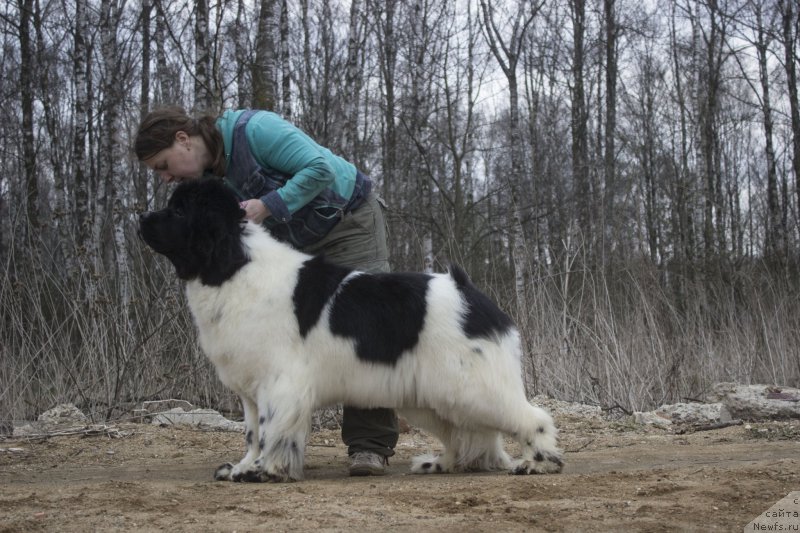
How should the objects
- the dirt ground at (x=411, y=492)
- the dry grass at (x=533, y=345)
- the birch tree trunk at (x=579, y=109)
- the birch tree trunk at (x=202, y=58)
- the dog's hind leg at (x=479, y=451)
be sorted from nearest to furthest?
1. the dirt ground at (x=411, y=492)
2. the dog's hind leg at (x=479, y=451)
3. the dry grass at (x=533, y=345)
4. the birch tree trunk at (x=202, y=58)
5. the birch tree trunk at (x=579, y=109)

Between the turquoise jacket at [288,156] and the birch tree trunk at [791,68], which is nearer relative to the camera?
the turquoise jacket at [288,156]

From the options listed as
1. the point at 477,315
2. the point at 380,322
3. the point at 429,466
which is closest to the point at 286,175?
the point at 380,322

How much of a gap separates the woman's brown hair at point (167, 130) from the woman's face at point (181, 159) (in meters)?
0.03

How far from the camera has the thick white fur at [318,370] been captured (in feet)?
13.6

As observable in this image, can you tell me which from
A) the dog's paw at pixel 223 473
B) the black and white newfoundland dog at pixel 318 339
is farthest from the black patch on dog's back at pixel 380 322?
the dog's paw at pixel 223 473

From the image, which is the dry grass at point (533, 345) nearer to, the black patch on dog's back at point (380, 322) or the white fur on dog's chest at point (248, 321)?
the white fur on dog's chest at point (248, 321)

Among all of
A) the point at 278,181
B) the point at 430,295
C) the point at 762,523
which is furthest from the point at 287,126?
the point at 762,523

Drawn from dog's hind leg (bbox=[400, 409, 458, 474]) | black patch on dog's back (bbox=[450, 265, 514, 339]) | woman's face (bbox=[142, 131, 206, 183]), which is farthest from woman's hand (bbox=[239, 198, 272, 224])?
dog's hind leg (bbox=[400, 409, 458, 474])

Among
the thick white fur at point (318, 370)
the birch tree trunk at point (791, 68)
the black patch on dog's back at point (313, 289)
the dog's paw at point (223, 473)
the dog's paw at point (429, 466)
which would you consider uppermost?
the birch tree trunk at point (791, 68)

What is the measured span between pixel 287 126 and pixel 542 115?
2209 centimetres

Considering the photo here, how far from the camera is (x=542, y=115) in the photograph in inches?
1008

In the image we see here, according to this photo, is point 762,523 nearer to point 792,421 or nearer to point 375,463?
point 375,463

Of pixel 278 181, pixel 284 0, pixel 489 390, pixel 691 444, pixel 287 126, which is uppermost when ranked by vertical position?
pixel 284 0

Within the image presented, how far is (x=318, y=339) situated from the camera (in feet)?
13.7
